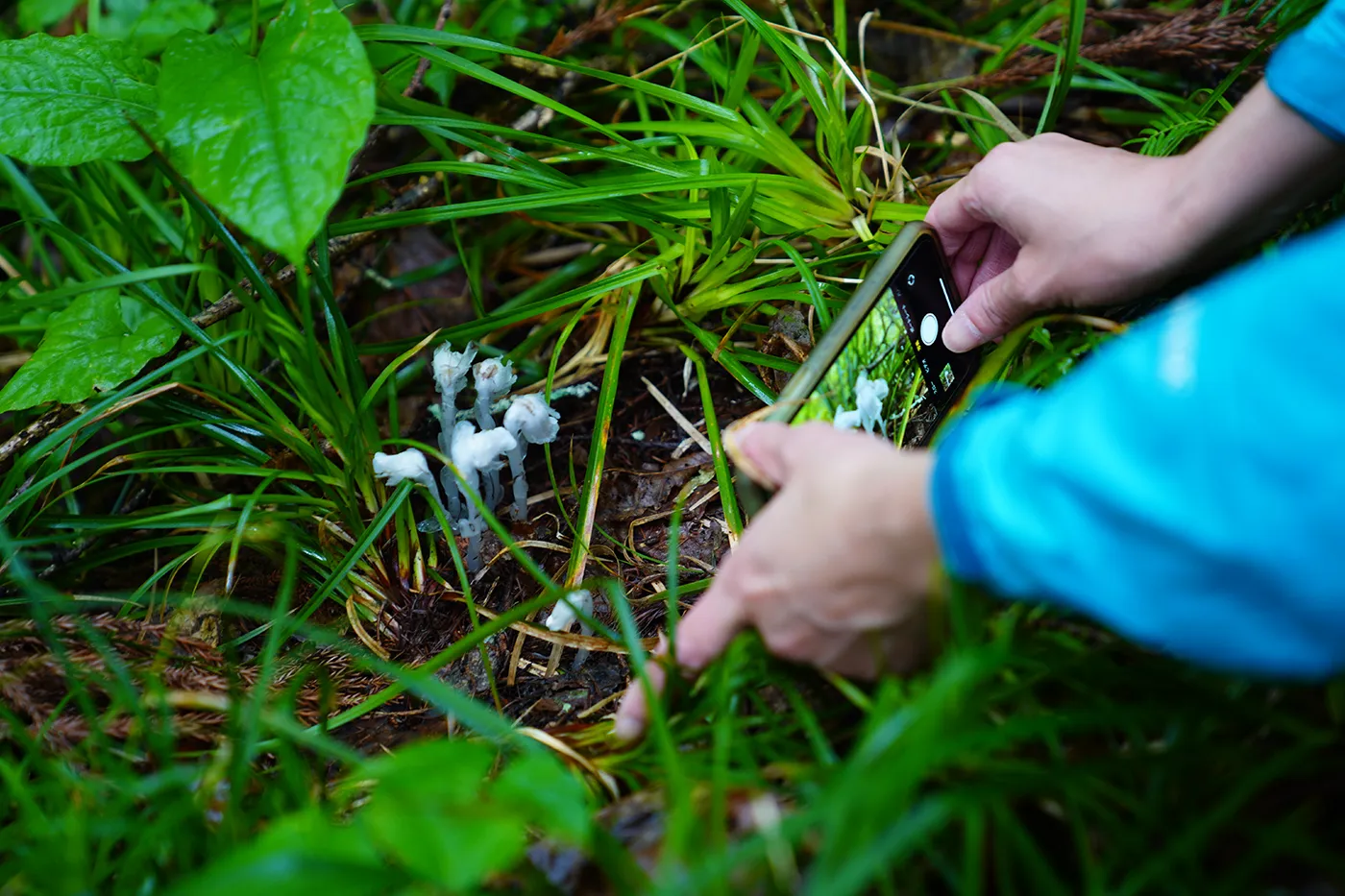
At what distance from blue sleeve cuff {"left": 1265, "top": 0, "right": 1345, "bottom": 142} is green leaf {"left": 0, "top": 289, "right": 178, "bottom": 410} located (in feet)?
4.96

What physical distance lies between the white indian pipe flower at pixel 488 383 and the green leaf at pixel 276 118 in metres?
0.42

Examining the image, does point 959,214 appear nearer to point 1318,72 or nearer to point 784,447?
point 1318,72

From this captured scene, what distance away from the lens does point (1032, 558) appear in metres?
0.69

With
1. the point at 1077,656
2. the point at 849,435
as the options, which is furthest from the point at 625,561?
the point at 1077,656

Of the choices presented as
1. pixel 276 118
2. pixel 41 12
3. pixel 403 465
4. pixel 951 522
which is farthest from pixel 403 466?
pixel 41 12

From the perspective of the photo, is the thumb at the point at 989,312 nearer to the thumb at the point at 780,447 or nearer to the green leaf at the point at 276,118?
the thumb at the point at 780,447

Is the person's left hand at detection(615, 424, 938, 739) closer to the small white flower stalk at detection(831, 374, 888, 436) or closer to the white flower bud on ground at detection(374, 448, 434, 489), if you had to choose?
the small white flower stalk at detection(831, 374, 888, 436)

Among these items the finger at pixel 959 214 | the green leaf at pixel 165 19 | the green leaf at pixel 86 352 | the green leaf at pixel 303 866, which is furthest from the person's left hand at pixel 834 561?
the green leaf at pixel 165 19

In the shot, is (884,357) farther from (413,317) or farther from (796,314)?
(413,317)

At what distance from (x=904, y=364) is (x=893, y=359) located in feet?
0.09

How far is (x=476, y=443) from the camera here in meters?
1.27

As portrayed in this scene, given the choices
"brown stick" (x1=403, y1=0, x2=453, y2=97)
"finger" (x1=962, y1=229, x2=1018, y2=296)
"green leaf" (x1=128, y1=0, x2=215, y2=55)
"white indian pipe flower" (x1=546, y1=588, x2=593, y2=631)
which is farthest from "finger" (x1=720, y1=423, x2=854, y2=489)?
"green leaf" (x1=128, y1=0, x2=215, y2=55)

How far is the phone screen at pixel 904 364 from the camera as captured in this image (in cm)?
118

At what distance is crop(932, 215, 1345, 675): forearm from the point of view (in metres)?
0.61
